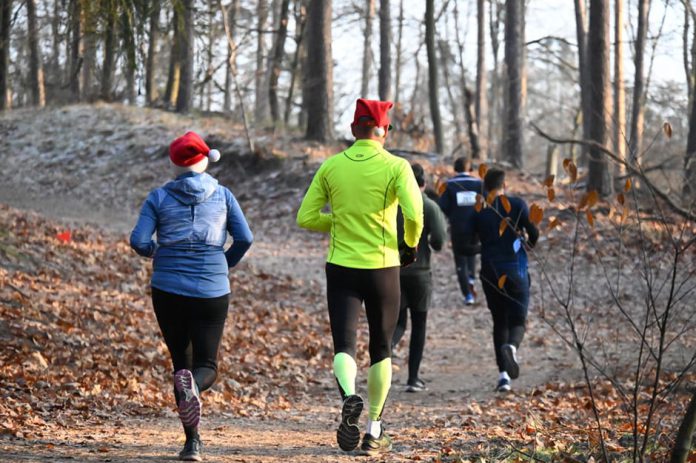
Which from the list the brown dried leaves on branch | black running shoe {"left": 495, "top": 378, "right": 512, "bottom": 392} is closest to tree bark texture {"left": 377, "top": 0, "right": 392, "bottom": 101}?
the brown dried leaves on branch

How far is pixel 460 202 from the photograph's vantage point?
11008mm

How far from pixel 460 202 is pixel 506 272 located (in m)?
3.09

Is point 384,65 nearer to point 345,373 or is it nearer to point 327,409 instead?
point 327,409

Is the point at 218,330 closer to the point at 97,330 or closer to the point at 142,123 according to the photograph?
the point at 97,330

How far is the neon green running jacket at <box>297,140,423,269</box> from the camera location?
17.5 feet

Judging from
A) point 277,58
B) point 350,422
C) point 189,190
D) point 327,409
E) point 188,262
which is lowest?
point 327,409

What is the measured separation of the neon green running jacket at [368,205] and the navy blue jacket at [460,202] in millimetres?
5500

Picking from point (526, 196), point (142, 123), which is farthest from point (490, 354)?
point (142, 123)

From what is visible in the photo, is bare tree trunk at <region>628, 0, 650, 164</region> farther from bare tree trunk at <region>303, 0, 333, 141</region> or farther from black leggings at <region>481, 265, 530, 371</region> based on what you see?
black leggings at <region>481, 265, 530, 371</region>

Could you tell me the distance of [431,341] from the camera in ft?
38.2

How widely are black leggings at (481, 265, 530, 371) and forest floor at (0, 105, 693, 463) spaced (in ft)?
0.95

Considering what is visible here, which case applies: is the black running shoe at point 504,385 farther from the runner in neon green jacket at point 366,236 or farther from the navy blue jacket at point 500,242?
the runner in neon green jacket at point 366,236

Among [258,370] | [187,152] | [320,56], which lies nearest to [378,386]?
[187,152]

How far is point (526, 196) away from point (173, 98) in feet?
53.2
